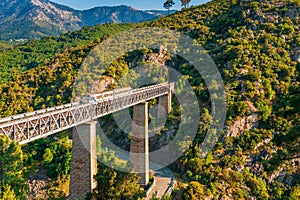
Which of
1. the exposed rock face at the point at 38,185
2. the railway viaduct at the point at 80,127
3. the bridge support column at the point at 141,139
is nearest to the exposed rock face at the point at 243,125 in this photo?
the bridge support column at the point at 141,139

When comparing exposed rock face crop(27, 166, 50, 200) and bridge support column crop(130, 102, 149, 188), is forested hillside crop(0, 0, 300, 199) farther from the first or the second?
bridge support column crop(130, 102, 149, 188)

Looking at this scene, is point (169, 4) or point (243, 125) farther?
point (169, 4)

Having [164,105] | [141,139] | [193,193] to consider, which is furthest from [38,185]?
[164,105]

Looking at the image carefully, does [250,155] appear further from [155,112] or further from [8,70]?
[8,70]

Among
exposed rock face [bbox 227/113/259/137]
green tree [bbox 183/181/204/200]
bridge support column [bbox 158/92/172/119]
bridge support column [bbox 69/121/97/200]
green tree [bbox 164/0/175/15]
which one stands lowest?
green tree [bbox 183/181/204/200]

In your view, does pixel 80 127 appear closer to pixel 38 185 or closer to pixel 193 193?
pixel 193 193

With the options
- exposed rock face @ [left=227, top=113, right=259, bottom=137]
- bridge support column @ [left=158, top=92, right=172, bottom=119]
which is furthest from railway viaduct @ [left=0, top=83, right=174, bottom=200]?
exposed rock face @ [left=227, top=113, right=259, bottom=137]

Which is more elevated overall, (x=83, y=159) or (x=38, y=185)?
(x=83, y=159)

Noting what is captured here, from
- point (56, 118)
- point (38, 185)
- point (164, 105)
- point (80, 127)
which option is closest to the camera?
point (56, 118)
